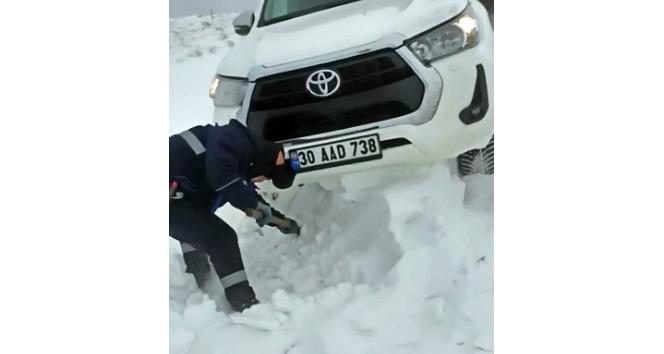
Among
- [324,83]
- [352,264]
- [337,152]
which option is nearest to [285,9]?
[324,83]

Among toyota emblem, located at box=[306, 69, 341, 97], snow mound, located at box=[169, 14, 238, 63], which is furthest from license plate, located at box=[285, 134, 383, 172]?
snow mound, located at box=[169, 14, 238, 63]

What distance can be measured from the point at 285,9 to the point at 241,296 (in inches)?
25.0

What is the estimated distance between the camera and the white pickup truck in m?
1.66

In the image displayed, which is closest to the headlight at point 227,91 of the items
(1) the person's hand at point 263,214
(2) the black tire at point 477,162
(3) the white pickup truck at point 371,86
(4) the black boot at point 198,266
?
(3) the white pickup truck at point 371,86

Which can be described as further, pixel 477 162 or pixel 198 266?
pixel 198 266

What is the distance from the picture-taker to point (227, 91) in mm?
1765

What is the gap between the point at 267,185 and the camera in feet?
5.82

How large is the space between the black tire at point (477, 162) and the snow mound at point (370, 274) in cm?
2

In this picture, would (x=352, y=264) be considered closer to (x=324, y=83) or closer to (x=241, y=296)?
(x=241, y=296)

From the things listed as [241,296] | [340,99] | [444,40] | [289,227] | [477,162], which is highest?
[444,40]

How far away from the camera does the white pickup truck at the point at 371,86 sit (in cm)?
166

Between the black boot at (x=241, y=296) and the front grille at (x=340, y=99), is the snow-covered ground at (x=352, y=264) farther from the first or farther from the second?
the front grille at (x=340, y=99)

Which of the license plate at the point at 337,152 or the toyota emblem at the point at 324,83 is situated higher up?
the toyota emblem at the point at 324,83
